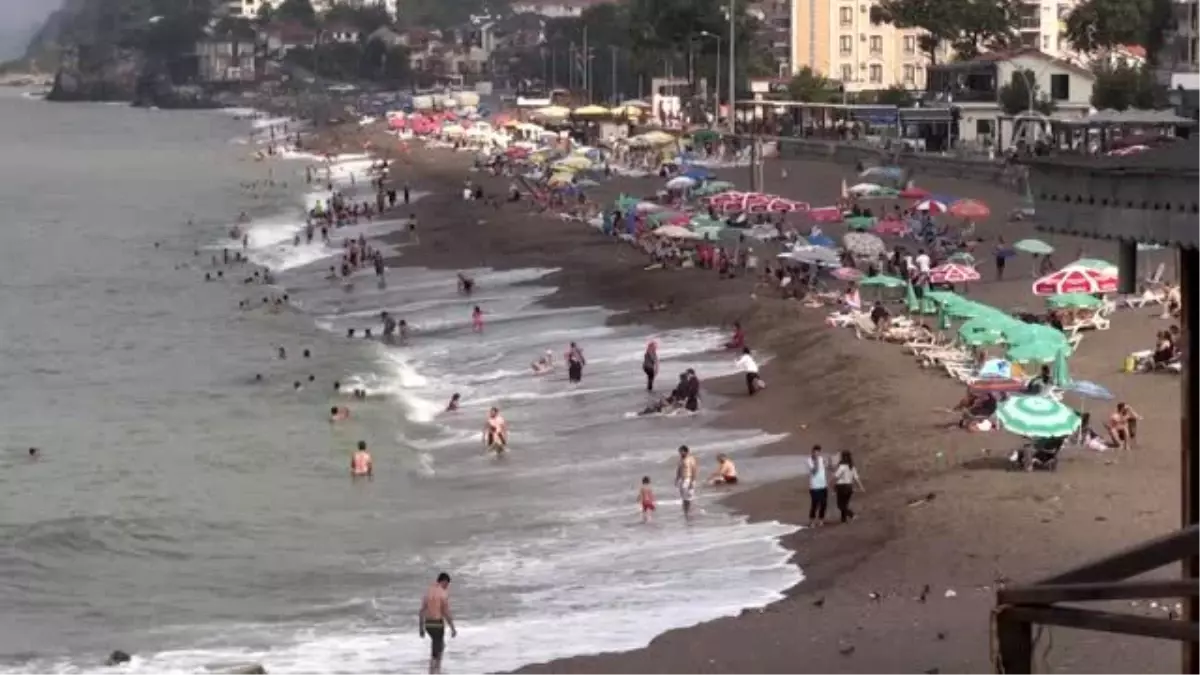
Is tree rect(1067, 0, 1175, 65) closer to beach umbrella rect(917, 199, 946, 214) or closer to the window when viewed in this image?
the window

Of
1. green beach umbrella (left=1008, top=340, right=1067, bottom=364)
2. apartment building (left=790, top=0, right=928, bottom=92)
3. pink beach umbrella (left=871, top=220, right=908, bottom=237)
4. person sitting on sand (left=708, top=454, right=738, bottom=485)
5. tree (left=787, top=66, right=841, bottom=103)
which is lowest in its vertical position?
person sitting on sand (left=708, top=454, right=738, bottom=485)

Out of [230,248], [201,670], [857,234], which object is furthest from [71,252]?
[201,670]

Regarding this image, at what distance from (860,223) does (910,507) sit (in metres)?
27.8

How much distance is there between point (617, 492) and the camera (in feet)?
77.9

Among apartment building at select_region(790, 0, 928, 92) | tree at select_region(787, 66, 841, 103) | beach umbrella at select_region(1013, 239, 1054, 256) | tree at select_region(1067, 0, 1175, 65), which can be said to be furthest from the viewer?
apartment building at select_region(790, 0, 928, 92)

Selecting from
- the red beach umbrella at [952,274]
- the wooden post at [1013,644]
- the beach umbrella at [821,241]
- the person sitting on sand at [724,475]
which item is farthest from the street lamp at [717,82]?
the wooden post at [1013,644]

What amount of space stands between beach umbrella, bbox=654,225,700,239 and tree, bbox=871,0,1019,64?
47551 mm

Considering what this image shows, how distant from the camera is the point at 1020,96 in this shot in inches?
3002

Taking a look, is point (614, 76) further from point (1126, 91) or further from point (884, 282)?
point (884, 282)

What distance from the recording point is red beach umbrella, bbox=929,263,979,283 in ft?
115

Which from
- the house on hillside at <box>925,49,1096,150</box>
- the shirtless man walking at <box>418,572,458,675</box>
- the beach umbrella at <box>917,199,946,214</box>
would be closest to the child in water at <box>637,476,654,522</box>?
the shirtless man walking at <box>418,572,458,675</box>

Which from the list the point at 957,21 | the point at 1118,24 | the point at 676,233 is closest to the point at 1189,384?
the point at 676,233

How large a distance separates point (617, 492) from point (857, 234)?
62.8 feet

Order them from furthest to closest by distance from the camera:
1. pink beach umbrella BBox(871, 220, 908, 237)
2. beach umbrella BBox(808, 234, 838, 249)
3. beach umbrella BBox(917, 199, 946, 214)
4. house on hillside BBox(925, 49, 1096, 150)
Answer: house on hillside BBox(925, 49, 1096, 150) → beach umbrella BBox(917, 199, 946, 214) → pink beach umbrella BBox(871, 220, 908, 237) → beach umbrella BBox(808, 234, 838, 249)
